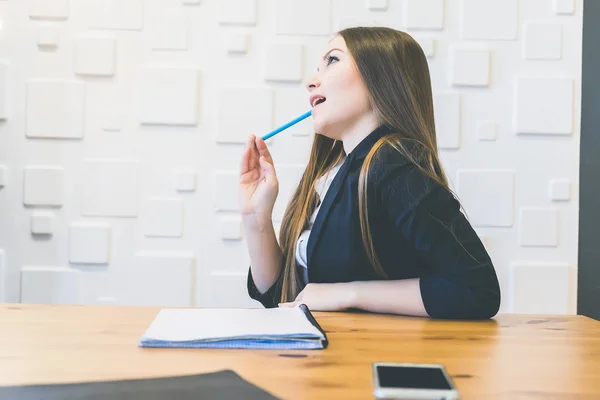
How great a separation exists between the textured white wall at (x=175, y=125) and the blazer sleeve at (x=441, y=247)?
2.74 feet

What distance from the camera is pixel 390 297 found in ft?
3.74

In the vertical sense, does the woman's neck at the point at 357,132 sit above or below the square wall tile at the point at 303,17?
below

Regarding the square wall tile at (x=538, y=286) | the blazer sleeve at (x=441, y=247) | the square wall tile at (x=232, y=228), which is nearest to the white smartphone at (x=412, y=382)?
the blazer sleeve at (x=441, y=247)

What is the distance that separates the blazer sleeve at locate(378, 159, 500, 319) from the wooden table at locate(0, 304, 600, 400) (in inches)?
4.0

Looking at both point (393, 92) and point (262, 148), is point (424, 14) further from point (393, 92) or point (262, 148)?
point (262, 148)

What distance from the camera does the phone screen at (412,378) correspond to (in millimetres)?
568

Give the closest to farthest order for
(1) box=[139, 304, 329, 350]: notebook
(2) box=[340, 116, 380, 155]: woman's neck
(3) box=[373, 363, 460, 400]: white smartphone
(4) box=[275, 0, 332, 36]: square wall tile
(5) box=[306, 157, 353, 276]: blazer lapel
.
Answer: (3) box=[373, 363, 460, 400]: white smartphone
(1) box=[139, 304, 329, 350]: notebook
(5) box=[306, 157, 353, 276]: blazer lapel
(2) box=[340, 116, 380, 155]: woman's neck
(4) box=[275, 0, 332, 36]: square wall tile

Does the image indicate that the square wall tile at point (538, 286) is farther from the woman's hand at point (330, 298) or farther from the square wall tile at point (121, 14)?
the square wall tile at point (121, 14)

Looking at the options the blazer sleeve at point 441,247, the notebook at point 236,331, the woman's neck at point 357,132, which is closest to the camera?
the notebook at point 236,331

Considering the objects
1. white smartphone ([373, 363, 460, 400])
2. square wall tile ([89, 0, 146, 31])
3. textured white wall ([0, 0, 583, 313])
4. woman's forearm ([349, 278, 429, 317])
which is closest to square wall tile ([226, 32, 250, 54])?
textured white wall ([0, 0, 583, 313])

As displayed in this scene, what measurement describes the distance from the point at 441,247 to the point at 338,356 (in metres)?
0.49

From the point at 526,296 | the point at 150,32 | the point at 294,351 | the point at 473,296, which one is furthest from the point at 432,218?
the point at 150,32

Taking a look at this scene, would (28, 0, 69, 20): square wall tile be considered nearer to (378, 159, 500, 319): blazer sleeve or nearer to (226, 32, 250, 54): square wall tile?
(226, 32, 250, 54): square wall tile

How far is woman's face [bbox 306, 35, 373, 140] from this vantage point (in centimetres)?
142
